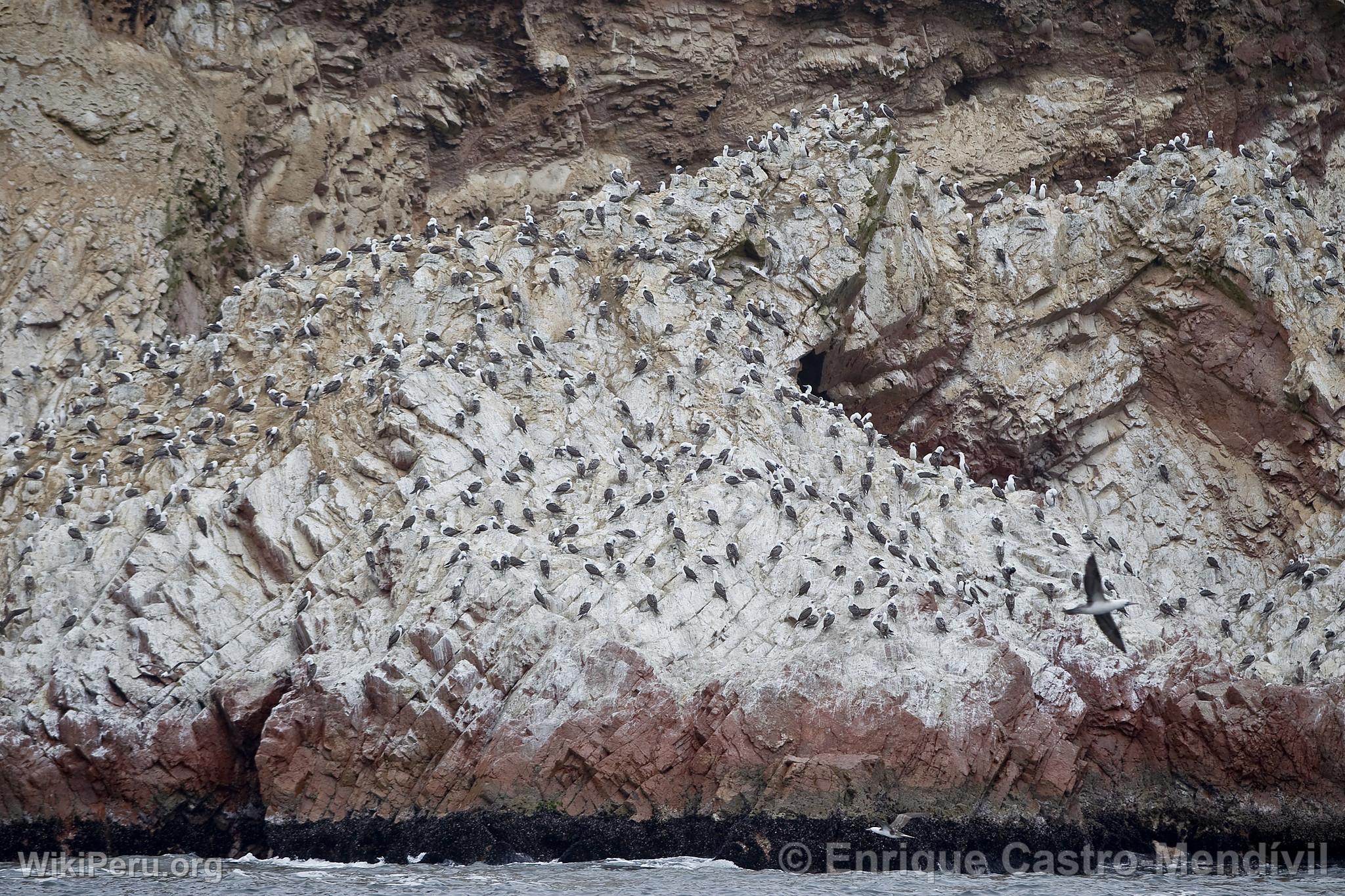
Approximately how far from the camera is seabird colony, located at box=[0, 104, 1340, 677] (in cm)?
2805

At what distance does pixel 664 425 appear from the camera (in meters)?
31.7

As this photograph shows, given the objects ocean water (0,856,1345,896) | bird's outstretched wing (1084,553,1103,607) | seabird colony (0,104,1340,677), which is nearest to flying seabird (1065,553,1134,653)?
bird's outstretched wing (1084,553,1103,607)

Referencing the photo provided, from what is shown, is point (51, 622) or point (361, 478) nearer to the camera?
point (51, 622)

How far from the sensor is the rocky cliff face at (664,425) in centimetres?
2533

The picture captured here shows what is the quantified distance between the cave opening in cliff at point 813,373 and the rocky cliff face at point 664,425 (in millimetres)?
148

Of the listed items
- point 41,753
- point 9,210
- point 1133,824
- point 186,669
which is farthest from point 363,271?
point 1133,824

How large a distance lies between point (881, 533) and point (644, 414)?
231 inches

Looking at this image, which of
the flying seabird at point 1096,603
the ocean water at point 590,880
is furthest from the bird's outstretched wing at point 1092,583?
the ocean water at point 590,880

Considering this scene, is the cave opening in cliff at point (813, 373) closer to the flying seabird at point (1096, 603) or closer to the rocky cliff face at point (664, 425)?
the rocky cliff face at point (664, 425)

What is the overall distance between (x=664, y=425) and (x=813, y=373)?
19.3 feet

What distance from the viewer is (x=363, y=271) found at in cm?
3416

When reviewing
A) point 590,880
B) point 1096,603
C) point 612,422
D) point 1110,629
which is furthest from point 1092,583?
point 612,422

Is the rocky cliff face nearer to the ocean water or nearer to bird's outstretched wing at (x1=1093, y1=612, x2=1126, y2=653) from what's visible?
the ocean water

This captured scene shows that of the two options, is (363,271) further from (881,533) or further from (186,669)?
(881,533)
